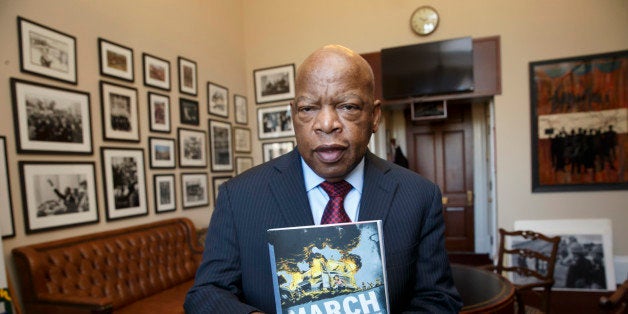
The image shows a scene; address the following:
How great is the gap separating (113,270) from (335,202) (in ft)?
9.57

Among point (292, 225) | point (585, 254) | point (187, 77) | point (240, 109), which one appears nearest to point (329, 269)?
point (292, 225)

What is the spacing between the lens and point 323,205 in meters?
1.08

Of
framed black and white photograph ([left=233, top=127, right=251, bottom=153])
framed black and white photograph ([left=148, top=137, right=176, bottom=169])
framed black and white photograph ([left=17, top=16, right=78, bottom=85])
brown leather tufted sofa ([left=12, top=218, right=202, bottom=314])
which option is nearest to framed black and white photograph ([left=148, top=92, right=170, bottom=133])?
framed black and white photograph ([left=148, top=137, right=176, bottom=169])

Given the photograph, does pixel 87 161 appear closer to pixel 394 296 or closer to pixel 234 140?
pixel 234 140

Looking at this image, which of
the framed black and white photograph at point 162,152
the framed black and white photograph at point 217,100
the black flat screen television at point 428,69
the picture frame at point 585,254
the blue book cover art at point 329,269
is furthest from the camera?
the framed black and white photograph at point 217,100

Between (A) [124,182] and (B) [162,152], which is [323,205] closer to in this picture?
(A) [124,182]

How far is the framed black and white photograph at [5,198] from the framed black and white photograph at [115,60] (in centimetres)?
115

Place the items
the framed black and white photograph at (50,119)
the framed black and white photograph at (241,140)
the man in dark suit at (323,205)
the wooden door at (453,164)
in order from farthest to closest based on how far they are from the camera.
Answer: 1. the wooden door at (453,164)
2. the framed black and white photograph at (241,140)
3. the framed black and white photograph at (50,119)
4. the man in dark suit at (323,205)

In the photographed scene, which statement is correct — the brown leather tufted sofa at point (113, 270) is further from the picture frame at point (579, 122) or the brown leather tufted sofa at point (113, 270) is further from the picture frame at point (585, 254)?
the picture frame at point (579, 122)

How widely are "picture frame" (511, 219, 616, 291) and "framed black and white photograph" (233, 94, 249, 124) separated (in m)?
4.53

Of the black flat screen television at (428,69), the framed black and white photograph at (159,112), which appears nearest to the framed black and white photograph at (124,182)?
the framed black and white photograph at (159,112)

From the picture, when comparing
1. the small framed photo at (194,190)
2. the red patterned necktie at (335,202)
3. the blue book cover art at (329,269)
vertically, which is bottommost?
the small framed photo at (194,190)

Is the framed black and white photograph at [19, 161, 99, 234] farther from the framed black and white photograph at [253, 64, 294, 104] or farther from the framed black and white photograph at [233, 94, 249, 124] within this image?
the framed black and white photograph at [253, 64, 294, 104]

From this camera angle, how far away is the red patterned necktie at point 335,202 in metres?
1.01
